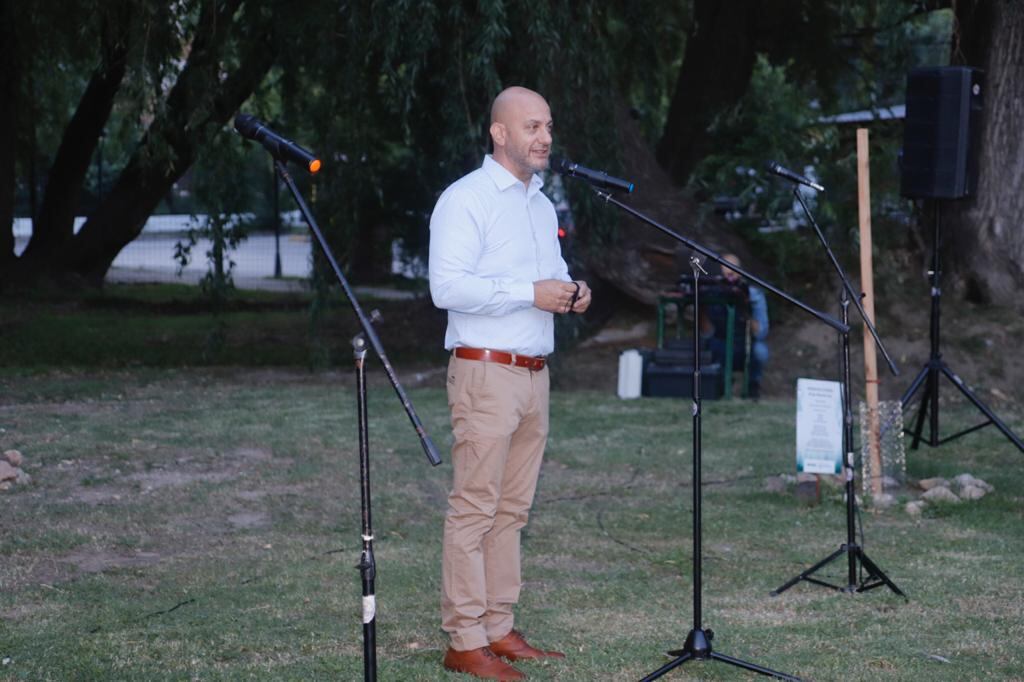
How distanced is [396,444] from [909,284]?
7084 millimetres

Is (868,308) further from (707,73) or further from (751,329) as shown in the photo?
(707,73)

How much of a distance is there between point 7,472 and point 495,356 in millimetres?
4818

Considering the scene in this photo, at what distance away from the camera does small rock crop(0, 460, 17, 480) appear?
8477 millimetres

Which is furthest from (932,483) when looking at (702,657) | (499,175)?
(499,175)

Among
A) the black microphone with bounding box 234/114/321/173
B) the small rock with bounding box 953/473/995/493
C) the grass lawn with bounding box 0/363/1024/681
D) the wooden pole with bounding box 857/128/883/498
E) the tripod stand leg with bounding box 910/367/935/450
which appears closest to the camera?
the black microphone with bounding box 234/114/321/173

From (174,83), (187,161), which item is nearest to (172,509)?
(174,83)

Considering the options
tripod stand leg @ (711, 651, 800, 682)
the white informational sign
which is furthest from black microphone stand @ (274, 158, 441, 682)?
the white informational sign

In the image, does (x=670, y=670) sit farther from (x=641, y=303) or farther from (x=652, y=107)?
(x=652, y=107)

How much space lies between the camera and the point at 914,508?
813 cm

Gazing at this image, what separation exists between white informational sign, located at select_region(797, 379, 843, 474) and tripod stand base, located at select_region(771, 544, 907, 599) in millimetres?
1284

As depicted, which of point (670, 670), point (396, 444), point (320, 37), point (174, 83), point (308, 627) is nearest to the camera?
point (670, 670)

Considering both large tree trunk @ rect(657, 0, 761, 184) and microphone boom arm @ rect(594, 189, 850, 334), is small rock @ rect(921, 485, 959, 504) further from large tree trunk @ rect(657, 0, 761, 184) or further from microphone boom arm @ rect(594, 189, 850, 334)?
large tree trunk @ rect(657, 0, 761, 184)

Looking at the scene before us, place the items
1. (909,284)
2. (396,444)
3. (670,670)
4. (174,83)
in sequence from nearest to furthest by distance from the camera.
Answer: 1. (670,670)
2. (396,444)
3. (174,83)
4. (909,284)

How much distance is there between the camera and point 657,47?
18.7m
